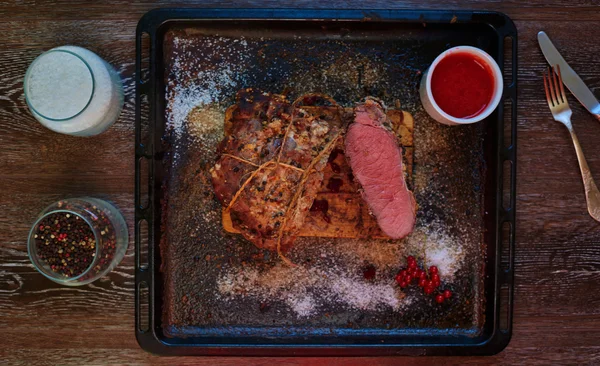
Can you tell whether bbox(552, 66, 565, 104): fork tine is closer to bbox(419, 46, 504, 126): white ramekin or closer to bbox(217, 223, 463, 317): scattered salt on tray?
Result: bbox(419, 46, 504, 126): white ramekin

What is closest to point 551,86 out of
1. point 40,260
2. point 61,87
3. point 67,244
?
point 61,87

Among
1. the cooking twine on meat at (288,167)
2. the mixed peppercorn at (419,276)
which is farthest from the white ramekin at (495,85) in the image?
the mixed peppercorn at (419,276)

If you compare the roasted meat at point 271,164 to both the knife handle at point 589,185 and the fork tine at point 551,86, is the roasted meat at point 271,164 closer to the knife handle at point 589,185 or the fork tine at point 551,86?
the fork tine at point 551,86

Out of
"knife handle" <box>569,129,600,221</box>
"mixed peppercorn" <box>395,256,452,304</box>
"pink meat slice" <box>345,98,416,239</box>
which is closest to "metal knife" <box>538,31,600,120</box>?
"knife handle" <box>569,129,600,221</box>

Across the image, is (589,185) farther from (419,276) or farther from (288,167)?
(288,167)

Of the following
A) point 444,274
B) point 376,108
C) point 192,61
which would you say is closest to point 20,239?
point 192,61

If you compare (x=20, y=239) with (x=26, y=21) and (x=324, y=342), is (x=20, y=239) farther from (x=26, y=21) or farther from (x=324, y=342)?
(x=324, y=342)
